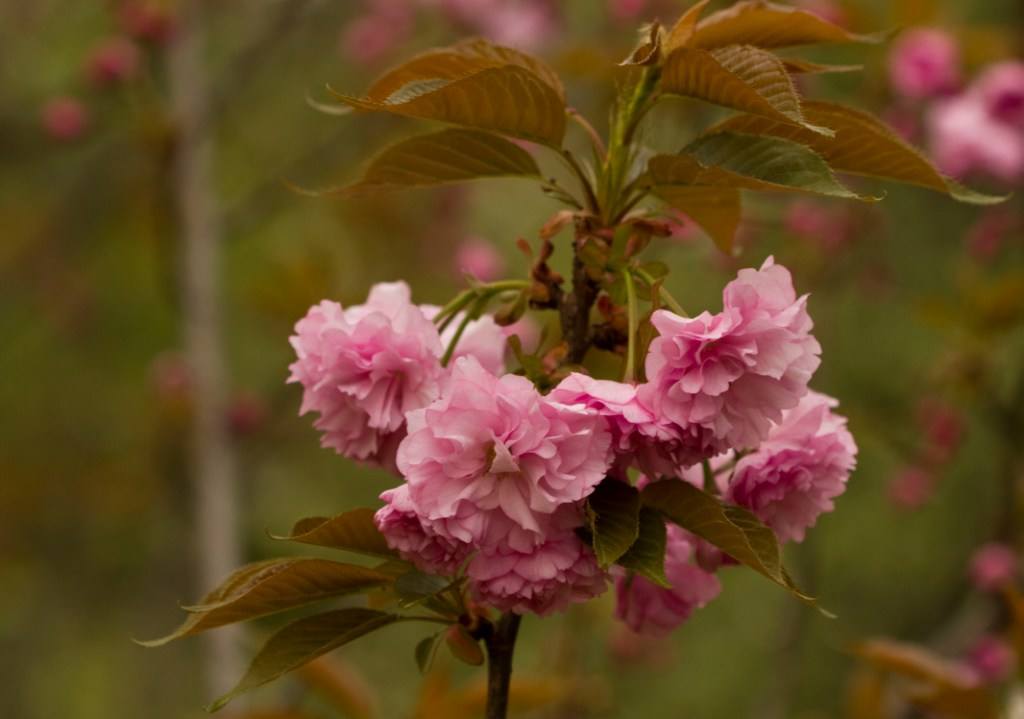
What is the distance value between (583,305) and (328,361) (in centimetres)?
16

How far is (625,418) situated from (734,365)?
0.07 metres

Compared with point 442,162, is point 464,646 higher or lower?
lower

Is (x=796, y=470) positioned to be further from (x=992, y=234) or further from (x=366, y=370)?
(x=992, y=234)

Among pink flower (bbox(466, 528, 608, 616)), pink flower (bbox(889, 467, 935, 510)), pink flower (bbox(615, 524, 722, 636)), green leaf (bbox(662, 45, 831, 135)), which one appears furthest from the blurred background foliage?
green leaf (bbox(662, 45, 831, 135))

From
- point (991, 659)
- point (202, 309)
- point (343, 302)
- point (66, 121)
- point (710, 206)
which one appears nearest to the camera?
point (710, 206)

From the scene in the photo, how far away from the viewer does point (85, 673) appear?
4039mm

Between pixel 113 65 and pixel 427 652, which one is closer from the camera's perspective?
pixel 427 652

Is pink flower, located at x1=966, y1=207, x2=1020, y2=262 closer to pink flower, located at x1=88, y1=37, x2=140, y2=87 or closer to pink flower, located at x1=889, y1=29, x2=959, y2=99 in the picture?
pink flower, located at x1=889, y1=29, x2=959, y2=99

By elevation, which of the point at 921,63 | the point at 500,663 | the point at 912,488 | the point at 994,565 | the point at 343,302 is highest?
the point at 500,663

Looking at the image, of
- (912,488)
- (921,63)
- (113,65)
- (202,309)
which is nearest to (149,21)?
(113,65)

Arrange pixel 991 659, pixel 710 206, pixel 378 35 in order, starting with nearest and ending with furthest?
pixel 710 206 → pixel 991 659 → pixel 378 35

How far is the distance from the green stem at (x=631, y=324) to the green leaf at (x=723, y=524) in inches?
2.5

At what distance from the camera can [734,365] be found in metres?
0.68

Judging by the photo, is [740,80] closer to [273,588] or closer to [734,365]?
[734,365]
